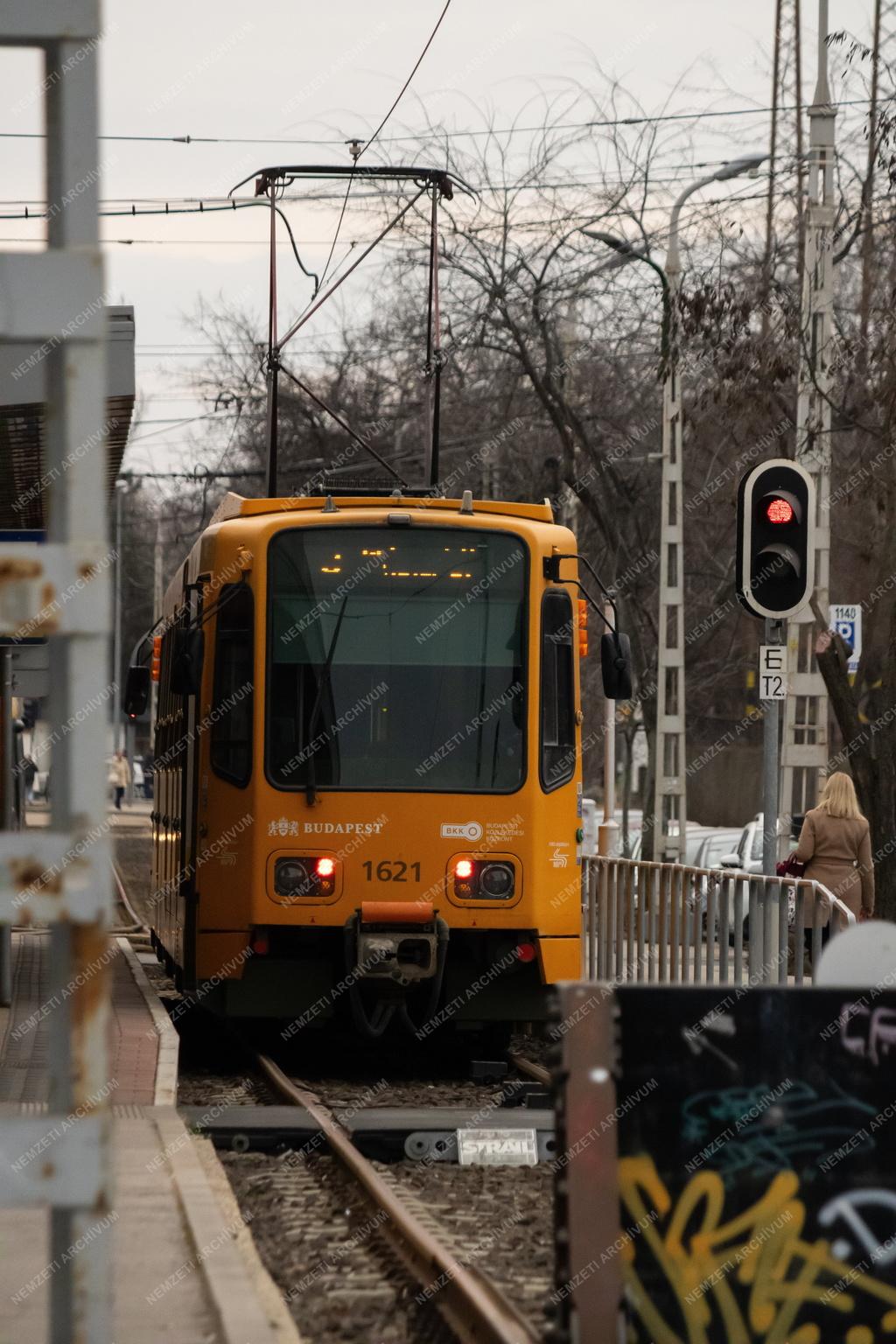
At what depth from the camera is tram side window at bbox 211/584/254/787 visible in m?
12.3

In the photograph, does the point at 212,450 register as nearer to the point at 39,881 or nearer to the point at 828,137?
the point at 828,137

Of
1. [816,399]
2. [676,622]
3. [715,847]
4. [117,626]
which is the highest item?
[816,399]

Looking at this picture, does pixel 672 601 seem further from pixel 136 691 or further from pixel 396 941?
pixel 396 941

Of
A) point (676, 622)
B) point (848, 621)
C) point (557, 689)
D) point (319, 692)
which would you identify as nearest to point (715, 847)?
point (676, 622)

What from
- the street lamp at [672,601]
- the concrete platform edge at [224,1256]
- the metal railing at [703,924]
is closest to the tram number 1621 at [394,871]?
the metal railing at [703,924]

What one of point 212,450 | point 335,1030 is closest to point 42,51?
point 335,1030

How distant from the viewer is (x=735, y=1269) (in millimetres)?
5020

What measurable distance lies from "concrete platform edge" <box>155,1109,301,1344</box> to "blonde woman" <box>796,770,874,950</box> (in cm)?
626

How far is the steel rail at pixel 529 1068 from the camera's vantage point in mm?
12727

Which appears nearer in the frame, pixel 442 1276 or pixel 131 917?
pixel 442 1276

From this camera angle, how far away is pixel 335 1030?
1553 cm

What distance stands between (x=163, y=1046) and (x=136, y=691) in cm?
596

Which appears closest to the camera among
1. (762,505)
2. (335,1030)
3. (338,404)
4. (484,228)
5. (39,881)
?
(39,881)

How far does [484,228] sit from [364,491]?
50.2 feet
